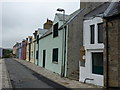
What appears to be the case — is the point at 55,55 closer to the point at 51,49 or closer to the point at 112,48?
the point at 51,49

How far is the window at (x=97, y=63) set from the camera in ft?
49.1

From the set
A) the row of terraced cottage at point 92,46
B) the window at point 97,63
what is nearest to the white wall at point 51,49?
the row of terraced cottage at point 92,46

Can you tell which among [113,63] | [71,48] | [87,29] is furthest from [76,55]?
[113,63]

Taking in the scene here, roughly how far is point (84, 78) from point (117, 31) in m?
5.28

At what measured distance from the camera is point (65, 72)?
19656mm

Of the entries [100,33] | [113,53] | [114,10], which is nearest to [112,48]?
[113,53]

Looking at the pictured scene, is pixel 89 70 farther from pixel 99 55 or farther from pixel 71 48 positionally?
pixel 71 48

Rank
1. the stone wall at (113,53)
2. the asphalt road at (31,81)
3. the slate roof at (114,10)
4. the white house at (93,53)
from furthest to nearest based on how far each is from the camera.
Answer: the white house at (93,53) < the asphalt road at (31,81) < the slate roof at (114,10) < the stone wall at (113,53)

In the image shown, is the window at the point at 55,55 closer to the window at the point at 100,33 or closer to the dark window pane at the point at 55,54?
the dark window pane at the point at 55,54

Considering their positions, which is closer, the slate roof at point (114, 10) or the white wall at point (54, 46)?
the slate roof at point (114, 10)

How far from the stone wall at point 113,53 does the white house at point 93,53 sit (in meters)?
1.29

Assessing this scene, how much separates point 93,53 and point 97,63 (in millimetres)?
926

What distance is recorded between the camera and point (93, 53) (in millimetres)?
15945

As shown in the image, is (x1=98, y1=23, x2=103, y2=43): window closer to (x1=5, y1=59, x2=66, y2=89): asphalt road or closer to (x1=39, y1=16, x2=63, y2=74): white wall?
(x1=5, y1=59, x2=66, y2=89): asphalt road
